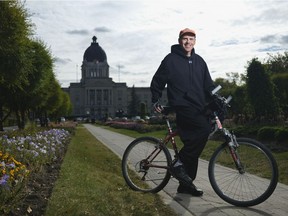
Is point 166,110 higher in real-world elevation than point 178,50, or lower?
lower

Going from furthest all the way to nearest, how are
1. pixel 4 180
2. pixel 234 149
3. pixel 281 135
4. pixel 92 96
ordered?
pixel 92 96 < pixel 281 135 < pixel 234 149 < pixel 4 180

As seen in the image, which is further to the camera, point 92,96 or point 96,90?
point 92,96

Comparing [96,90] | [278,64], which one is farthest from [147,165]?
[96,90]

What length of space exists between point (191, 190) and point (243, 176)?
80cm

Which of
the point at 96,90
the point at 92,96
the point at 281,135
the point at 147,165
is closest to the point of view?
the point at 147,165

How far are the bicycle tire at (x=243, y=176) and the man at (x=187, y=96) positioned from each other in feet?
1.16

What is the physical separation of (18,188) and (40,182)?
165 cm

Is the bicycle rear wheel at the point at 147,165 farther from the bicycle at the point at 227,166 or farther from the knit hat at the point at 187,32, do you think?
the knit hat at the point at 187,32

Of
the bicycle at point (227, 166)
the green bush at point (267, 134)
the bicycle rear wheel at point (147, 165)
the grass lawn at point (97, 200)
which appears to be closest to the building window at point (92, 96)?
the green bush at point (267, 134)

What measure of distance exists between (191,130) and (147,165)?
0.91 metres

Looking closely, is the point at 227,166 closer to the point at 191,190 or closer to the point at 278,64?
the point at 191,190

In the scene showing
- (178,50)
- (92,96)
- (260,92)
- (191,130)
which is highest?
(92,96)

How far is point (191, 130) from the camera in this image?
16.7 feet

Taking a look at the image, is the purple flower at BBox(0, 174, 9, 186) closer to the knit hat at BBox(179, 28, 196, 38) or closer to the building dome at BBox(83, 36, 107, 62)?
the knit hat at BBox(179, 28, 196, 38)
